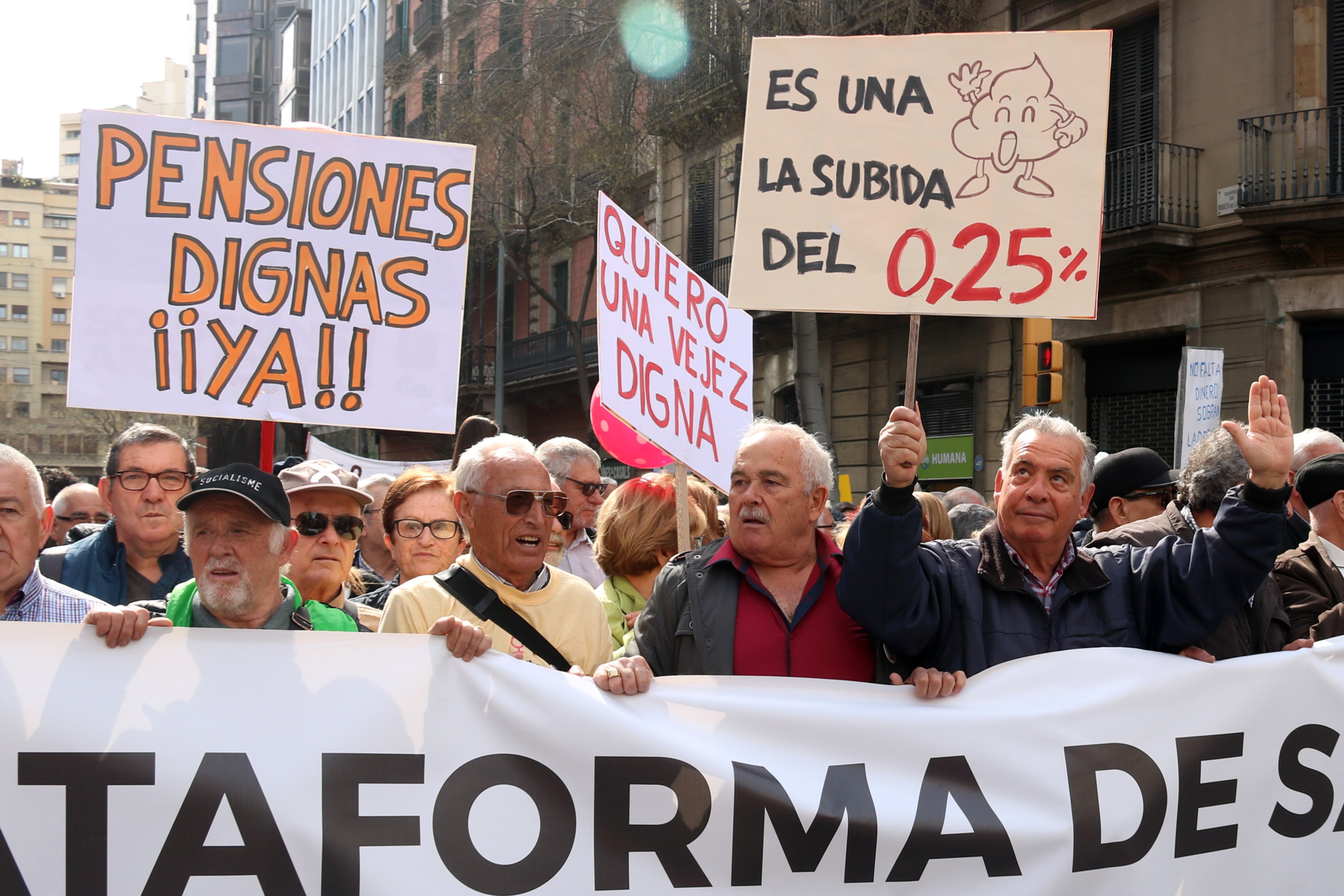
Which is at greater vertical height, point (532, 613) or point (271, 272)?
point (271, 272)

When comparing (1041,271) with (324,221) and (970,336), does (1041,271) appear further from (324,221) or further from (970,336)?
(970,336)

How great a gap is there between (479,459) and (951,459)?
14428 millimetres

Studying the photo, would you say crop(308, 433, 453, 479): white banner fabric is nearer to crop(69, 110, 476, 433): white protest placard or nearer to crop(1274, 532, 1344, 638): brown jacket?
crop(69, 110, 476, 433): white protest placard

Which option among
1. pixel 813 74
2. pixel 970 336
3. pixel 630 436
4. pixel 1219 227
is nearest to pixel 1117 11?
pixel 1219 227

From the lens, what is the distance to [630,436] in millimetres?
6578

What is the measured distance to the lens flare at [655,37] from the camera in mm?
15430

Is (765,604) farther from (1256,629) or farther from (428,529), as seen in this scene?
(428,529)

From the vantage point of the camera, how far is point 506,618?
10.4 feet

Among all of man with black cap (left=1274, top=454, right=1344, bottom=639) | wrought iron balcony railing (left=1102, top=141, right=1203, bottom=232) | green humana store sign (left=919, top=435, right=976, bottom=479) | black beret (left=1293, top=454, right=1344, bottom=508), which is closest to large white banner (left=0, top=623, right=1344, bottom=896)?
man with black cap (left=1274, top=454, right=1344, bottom=639)

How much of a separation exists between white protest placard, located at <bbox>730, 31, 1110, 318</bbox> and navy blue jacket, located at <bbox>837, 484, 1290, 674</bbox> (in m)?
0.71

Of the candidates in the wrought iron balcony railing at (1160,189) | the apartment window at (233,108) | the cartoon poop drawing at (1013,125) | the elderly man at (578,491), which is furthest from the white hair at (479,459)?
the apartment window at (233,108)

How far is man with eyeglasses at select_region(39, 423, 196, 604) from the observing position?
393 cm

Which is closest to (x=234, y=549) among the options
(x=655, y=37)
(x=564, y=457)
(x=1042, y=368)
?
(x=564, y=457)

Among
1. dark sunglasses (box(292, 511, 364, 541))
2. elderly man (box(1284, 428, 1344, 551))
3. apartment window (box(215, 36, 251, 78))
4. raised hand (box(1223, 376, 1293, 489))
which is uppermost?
apartment window (box(215, 36, 251, 78))
